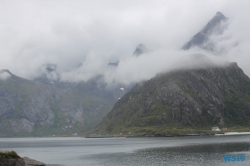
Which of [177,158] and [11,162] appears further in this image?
[177,158]

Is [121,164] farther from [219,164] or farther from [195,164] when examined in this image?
[219,164]

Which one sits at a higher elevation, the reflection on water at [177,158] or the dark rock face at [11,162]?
the dark rock face at [11,162]

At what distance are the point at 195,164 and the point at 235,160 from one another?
51.7 feet

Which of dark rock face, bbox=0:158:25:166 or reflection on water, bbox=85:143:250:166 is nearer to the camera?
dark rock face, bbox=0:158:25:166

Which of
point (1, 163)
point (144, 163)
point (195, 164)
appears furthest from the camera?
point (144, 163)

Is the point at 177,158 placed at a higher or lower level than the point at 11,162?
lower

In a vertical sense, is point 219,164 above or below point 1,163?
below

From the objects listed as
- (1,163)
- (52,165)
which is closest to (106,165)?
(52,165)

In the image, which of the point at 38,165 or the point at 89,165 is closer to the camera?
the point at 38,165

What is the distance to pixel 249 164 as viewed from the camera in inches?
3866

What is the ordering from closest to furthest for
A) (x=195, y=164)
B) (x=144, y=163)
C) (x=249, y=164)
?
(x=249, y=164), (x=195, y=164), (x=144, y=163)

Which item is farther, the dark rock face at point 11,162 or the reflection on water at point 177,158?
the reflection on water at point 177,158

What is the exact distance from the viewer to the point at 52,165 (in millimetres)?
123625

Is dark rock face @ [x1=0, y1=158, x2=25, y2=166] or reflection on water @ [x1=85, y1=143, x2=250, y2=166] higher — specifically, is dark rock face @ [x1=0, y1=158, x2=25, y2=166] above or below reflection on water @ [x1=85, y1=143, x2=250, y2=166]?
above
